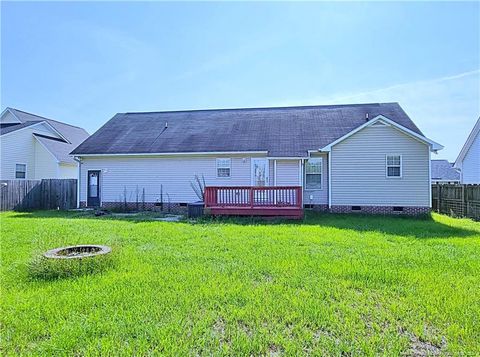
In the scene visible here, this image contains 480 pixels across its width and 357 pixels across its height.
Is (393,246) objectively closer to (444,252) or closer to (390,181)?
(444,252)

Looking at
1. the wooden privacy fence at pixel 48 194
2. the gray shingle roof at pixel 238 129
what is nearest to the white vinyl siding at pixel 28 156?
the wooden privacy fence at pixel 48 194

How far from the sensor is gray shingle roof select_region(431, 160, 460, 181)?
3381 cm

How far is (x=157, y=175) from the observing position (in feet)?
56.0

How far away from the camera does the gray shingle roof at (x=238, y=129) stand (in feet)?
54.2

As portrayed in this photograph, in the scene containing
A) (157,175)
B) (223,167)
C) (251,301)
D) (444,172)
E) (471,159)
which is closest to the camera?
(251,301)

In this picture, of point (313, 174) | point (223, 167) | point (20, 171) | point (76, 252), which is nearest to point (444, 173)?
point (313, 174)

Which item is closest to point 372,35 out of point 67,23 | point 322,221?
point 322,221

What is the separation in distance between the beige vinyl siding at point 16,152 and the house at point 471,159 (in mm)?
28854

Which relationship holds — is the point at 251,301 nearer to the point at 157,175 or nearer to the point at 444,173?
the point at 157,175

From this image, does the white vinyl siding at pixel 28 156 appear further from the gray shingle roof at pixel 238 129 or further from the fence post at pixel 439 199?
the fence post at pixel 439 199

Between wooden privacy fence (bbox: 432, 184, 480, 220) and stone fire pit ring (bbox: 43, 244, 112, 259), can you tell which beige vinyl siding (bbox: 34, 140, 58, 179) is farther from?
wooden privacy fence (bbox: 432, 184, 480, 220)

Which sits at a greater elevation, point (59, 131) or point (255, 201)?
point (59, 131)

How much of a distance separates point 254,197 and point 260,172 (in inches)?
122

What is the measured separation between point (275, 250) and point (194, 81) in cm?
1329
